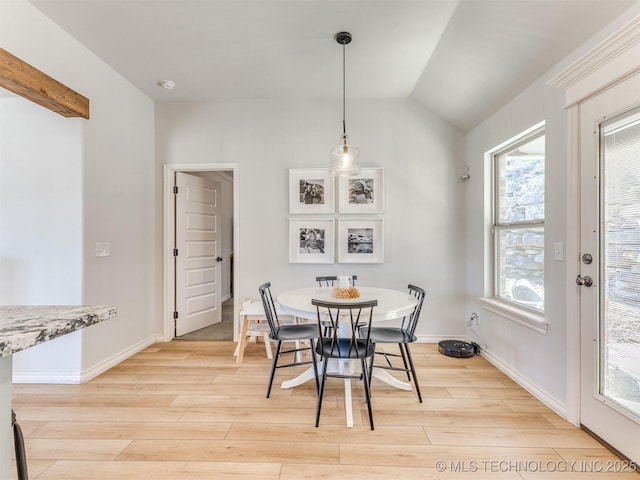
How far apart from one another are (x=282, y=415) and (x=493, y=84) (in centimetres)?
302

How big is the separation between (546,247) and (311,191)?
2.19 meters

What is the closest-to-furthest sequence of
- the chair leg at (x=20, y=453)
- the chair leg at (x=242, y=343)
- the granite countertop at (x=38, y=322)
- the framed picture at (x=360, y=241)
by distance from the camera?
1. the granite countertop at (x=38, y=322)
2. the chair leg at (x=20, y=453)
3. the chair leg at (x=242, y=343)
4. the framed picture at (x=360, y=241)

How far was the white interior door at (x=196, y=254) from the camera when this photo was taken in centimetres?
354

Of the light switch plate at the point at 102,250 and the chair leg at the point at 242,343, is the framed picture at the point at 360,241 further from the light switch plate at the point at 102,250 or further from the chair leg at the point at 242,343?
the light switch plate at the point at 102,250

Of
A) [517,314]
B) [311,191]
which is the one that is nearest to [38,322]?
[311,191]

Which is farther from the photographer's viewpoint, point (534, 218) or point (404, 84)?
point (404, 84)

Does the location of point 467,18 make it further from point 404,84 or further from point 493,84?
point 404,84

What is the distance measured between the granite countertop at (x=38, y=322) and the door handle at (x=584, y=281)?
2.42 metres

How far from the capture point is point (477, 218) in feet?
10.2

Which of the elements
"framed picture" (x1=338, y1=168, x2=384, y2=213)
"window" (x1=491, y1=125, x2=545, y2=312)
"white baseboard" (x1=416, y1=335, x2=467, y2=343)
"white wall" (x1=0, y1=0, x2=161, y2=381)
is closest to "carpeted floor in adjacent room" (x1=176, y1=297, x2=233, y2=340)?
"white wall" (x1=0, y1=0, x2=161, y2=381)

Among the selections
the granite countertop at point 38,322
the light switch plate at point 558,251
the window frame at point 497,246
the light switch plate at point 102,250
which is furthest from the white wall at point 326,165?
the granite countertop at point 38,322

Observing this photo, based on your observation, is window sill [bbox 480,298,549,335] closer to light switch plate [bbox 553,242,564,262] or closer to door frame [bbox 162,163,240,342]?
light switch plate [bbox 553,242,564,262]

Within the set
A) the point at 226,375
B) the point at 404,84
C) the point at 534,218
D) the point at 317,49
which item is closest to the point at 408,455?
the point at 226,375

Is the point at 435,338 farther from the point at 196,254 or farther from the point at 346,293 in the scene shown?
the point at 196,254
